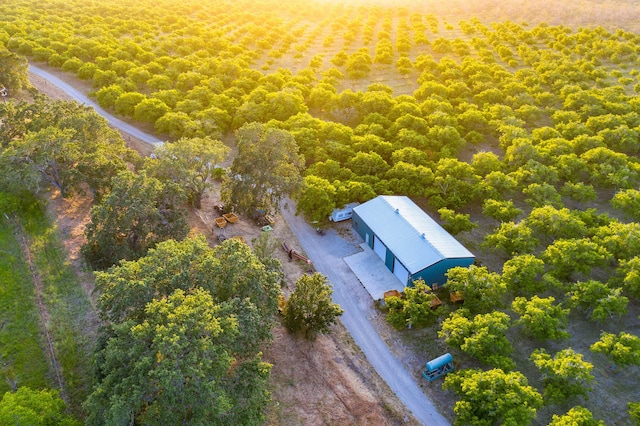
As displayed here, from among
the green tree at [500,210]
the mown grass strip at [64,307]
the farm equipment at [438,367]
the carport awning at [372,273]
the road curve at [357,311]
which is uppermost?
the green tree at [500,210]

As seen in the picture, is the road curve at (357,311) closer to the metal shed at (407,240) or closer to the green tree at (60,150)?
the metal shed at (407,240)

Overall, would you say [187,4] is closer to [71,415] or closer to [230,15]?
[230,15]

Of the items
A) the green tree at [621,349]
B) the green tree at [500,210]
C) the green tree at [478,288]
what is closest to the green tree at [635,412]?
the green tree at [621,349]

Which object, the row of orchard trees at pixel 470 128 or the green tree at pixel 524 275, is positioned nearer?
the green tree at pixel 524 275

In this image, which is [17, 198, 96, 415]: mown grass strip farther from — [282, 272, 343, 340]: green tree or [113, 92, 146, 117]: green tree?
[113, 92, 146, 117]: green tree

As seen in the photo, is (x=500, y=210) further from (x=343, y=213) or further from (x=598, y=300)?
(x=343, y=213)

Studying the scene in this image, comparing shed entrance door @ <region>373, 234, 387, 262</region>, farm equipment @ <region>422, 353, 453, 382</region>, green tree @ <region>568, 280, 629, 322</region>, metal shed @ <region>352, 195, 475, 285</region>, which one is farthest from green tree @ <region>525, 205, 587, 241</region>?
farm equipment @ <region>422, 353, 453, 382</region>
